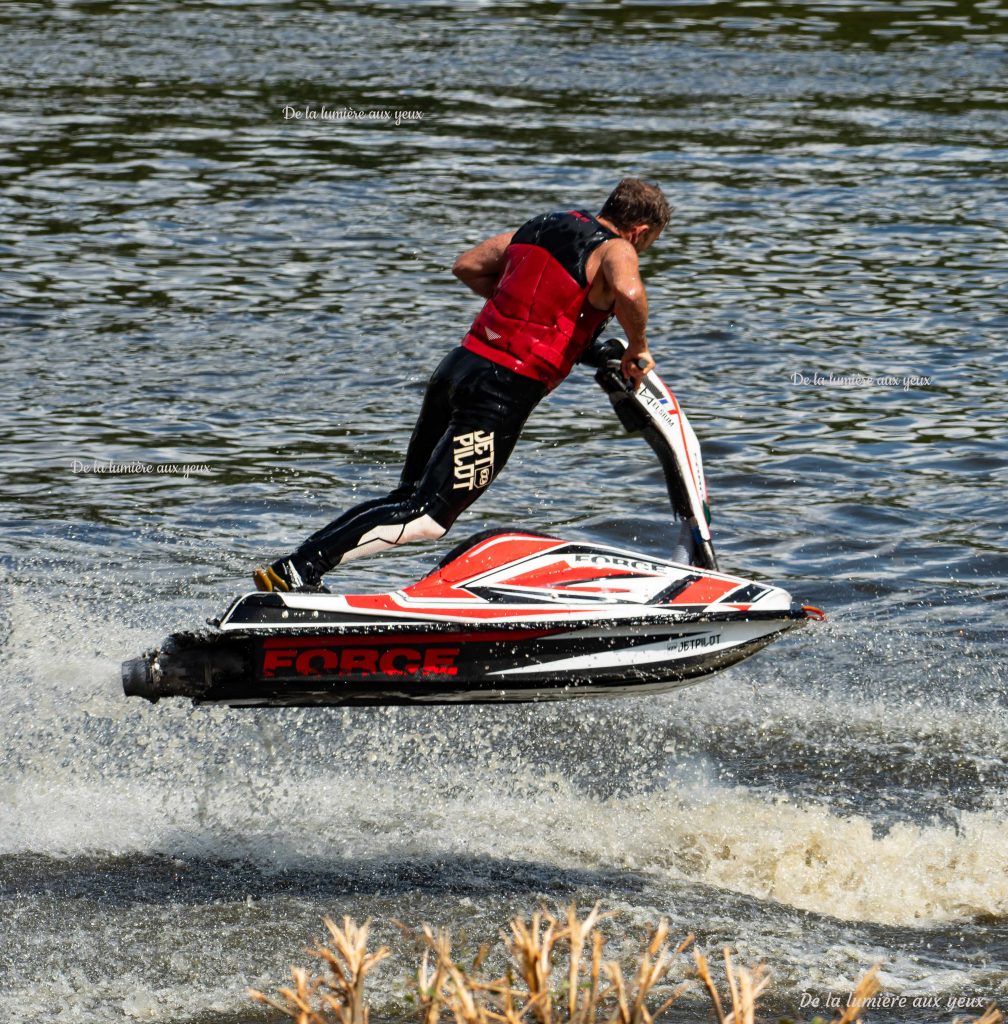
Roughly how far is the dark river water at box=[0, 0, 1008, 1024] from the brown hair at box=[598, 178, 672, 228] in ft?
8.71

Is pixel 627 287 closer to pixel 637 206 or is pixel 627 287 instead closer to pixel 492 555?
pixel 637 206

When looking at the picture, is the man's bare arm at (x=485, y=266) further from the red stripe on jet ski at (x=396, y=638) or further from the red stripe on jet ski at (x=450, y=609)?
the red stripe on jet ski at (x=396, y=638)

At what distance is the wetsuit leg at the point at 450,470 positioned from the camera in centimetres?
730

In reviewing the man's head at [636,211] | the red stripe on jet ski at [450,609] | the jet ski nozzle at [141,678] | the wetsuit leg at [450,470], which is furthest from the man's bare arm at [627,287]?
the jet ski nozzle at [141,678]

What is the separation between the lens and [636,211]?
739 cm

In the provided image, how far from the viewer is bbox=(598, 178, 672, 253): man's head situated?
24.2 ft

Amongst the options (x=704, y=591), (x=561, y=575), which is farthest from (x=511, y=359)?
(x=704, y=591)

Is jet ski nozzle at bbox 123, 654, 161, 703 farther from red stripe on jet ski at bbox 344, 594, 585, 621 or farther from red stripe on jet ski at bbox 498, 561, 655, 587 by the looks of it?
red stripe on jet ski at bbox 498, 561, 655, 587

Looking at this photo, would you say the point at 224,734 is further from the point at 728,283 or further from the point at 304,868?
the point at 728,283

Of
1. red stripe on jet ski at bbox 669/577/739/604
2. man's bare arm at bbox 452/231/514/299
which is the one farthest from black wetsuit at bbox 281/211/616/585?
red stripe on jet ski at bbox 669/577/739/604

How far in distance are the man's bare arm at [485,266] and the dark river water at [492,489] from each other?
234 centimetres

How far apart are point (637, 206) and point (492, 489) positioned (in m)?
5.27

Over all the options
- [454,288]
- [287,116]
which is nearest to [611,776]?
[454,288]

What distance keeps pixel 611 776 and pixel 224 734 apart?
1.96 meters
